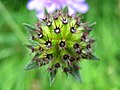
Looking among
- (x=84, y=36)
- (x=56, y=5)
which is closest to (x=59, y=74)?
(x=56, y=5)

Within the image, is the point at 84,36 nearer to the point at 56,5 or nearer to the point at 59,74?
the point at 56,5

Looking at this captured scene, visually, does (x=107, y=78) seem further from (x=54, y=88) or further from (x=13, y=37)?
(x=13, y=37)

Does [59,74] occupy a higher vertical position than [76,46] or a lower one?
lower

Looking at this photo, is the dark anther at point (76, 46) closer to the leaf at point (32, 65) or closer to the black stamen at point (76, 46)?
the black stamen at point (76, 46)

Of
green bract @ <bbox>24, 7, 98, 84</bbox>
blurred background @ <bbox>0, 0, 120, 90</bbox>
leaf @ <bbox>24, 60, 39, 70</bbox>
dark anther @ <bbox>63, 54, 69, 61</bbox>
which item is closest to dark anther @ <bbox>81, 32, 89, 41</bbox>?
green bract @ <bbox>24, 7, 98, 84</bbox>

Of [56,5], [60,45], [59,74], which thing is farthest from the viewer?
[59,74]

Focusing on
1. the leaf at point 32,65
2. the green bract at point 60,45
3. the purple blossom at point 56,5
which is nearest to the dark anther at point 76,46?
the green bract at point 60,45
